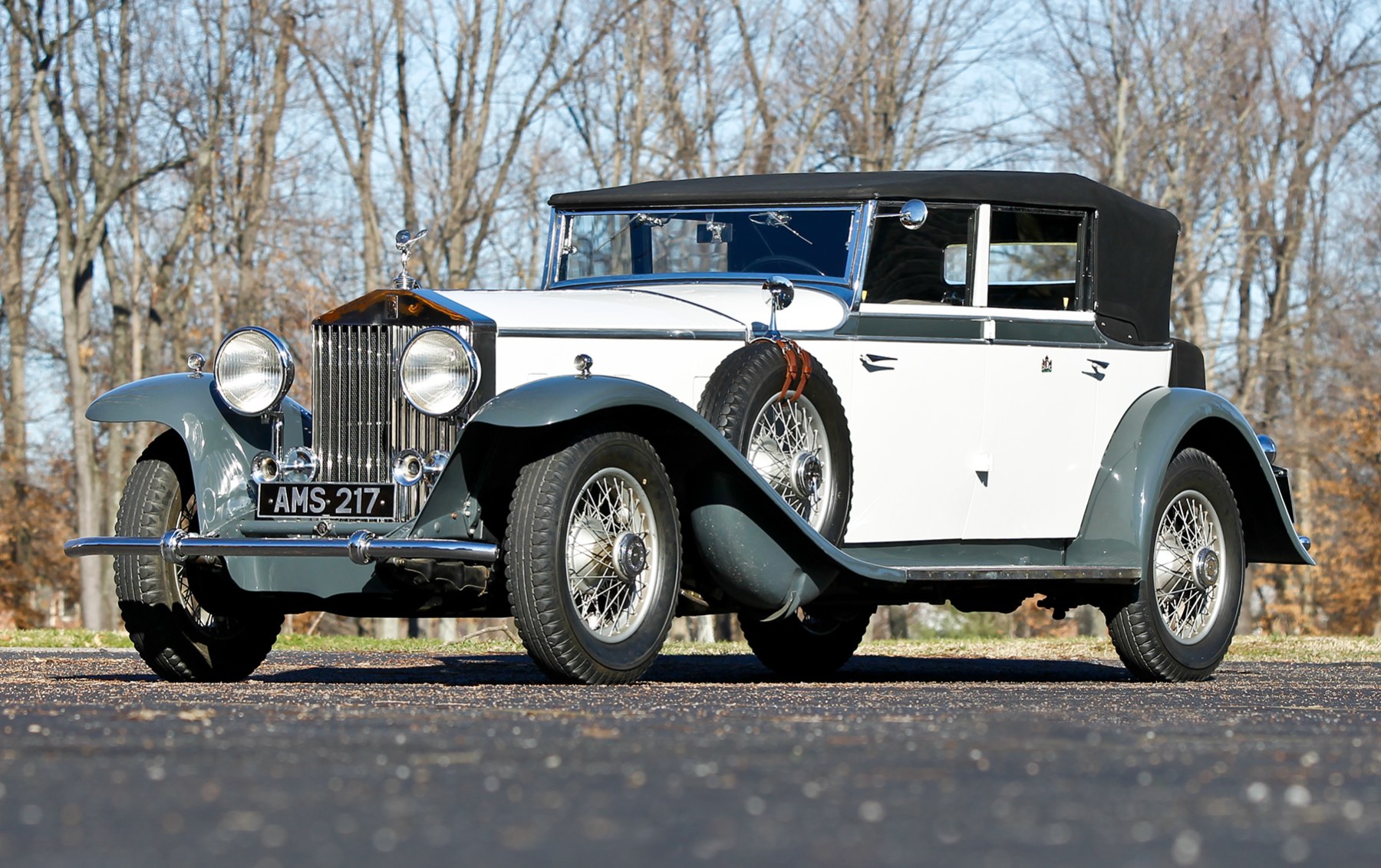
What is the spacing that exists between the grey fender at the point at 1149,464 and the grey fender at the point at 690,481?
49.1 inches

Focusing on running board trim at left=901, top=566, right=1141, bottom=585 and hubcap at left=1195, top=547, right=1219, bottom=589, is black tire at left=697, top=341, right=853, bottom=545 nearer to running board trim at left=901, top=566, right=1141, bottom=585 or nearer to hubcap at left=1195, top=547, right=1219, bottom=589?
running board trim at left=901, top=566, right=1141, bottom=585

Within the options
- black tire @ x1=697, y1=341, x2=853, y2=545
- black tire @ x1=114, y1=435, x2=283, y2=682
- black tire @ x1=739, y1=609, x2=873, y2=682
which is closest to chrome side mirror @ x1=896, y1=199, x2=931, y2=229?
black tire @ x1=697, y1=341, x2=853, y2=545

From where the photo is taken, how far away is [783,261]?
8.31m

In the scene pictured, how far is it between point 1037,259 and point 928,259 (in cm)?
60

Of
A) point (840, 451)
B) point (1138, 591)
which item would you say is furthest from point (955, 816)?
point (1138, 591)

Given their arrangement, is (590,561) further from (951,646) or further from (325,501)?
(951,646)

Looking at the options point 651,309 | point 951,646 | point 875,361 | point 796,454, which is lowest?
point 951,646

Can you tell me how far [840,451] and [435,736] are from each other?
340 centimetres

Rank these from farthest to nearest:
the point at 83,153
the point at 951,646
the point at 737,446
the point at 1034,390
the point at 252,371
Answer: the point at 83,153, the point at 951,646, the point at 1034,390, the point at 252,371, the point at 737,446

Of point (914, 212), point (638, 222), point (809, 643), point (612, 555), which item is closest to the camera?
point (612, 555)

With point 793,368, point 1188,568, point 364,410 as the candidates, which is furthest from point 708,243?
point 1188,568

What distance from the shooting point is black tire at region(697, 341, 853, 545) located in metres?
7.17

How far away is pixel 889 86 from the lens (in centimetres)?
2778

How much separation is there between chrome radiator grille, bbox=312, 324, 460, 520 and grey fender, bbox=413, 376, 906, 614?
398mm
